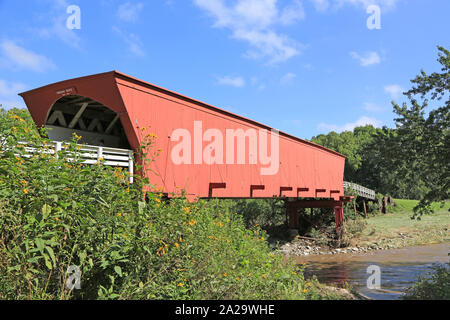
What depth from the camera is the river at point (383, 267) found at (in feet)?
33.9

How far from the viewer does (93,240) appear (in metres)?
3.83

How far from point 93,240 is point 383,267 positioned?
1365 centimetres

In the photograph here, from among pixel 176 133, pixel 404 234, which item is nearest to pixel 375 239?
pixel 404 234

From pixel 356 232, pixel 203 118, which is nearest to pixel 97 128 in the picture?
pixel 203 118

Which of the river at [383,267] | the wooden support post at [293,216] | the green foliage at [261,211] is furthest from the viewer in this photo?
the green foliage at [261,211]

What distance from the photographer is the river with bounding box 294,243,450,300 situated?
10.3m

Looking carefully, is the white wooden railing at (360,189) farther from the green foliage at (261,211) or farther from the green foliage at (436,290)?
the green foliage at (436,290)

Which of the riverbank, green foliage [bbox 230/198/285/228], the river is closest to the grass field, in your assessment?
the riverbank

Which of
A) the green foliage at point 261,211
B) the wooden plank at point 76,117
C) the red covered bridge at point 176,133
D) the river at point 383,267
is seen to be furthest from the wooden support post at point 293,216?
the wooden plank at point 76,117

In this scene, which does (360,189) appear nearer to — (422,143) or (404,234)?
(404,234)

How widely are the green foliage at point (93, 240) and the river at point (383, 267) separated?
643cm

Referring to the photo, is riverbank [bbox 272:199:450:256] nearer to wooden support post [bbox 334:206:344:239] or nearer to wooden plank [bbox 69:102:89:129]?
wooden support post [bbox 334:206:344:239]
